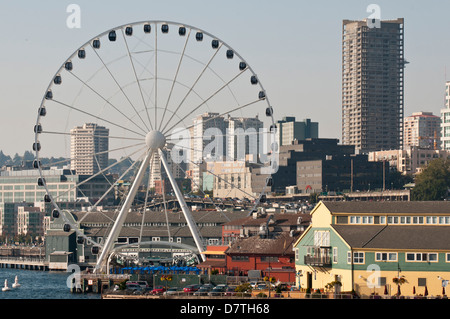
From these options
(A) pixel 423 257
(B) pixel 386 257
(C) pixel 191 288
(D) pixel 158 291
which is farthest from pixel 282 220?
(A) pixel 423 257

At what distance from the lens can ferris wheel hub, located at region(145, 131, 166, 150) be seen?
112m

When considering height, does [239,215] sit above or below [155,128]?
below

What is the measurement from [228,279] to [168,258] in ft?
149

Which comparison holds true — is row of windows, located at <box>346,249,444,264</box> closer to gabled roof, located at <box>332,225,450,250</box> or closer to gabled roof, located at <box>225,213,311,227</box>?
gabled roof, located at <box>332,225,450,250</box>

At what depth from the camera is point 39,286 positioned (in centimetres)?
14538

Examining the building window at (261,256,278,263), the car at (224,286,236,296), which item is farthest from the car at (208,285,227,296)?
the building window at (261,256,278,263)

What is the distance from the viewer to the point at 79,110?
363 feet

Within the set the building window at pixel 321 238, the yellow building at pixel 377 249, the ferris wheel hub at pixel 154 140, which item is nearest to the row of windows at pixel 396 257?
the yellow building at pixel 377 249

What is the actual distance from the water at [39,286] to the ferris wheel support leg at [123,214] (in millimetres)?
4182

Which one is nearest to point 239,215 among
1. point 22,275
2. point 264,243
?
point 22,275

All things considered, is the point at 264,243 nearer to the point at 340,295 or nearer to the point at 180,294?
the point at 180,294

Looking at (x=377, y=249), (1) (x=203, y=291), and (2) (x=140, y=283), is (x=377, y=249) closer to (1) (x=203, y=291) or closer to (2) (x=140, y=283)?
(1) (x=203, y=291)

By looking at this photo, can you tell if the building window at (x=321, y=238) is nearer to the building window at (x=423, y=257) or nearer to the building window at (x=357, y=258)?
the building window at (x=357, y=258)
